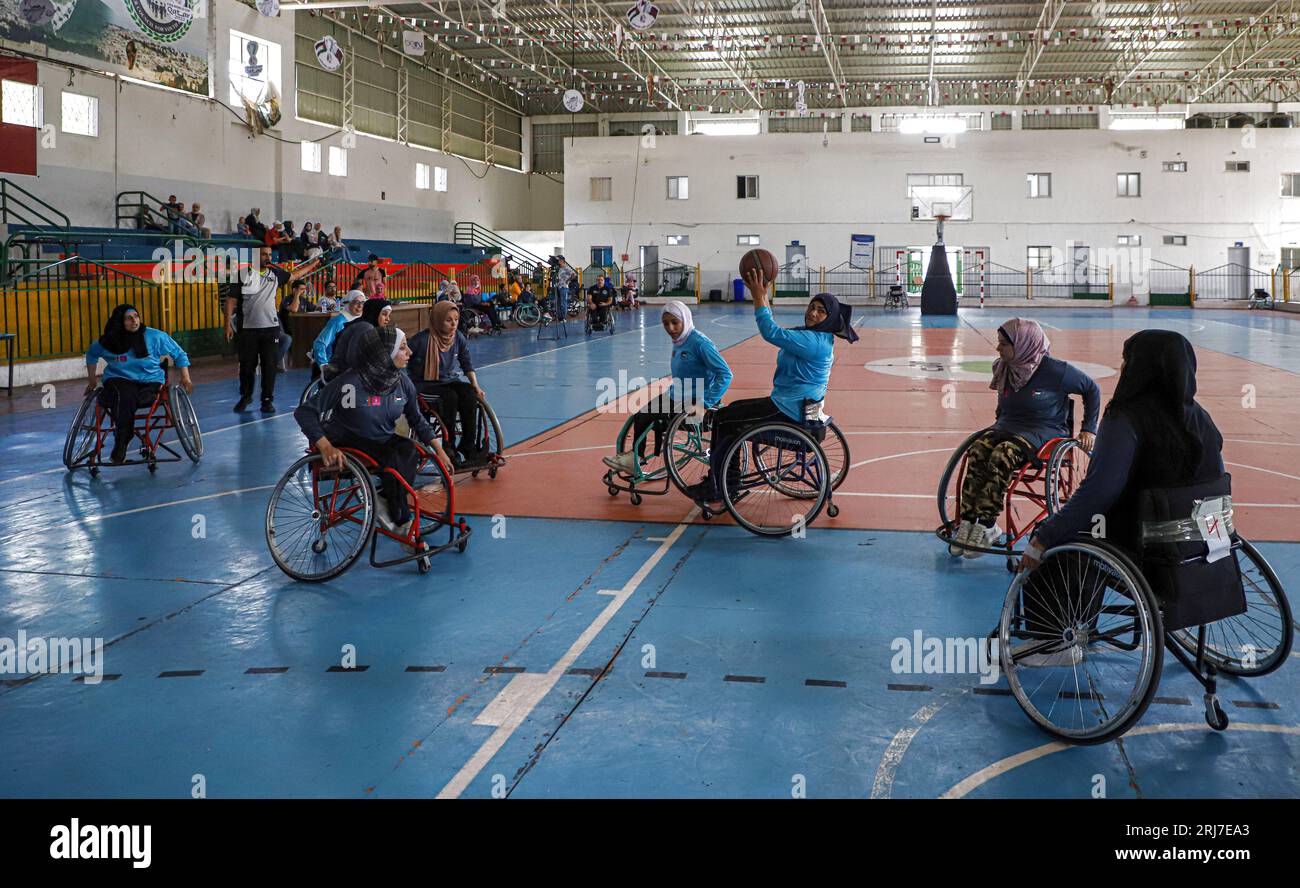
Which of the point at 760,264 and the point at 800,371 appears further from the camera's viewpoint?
the point at 800,371

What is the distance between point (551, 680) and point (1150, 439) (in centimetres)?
260

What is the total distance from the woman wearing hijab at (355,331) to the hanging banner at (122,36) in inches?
713

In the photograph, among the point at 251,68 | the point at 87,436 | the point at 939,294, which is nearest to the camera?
the point at 87,436

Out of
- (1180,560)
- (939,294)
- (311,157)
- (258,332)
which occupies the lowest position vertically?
(1180,560)

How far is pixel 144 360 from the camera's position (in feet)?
31.6

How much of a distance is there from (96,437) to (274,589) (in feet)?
14.9

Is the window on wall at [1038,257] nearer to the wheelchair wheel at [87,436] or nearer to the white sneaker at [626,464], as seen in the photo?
the white sneaker at [626,464]

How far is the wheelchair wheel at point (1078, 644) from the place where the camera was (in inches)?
154

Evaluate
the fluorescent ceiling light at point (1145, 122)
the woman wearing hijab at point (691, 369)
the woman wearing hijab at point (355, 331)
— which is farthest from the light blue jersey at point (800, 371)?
the fluorescent ceiling light at point (1145, 122)

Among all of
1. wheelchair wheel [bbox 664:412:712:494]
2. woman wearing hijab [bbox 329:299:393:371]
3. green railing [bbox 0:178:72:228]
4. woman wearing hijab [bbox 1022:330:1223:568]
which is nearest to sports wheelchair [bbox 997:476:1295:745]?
woman wearing hijab [bbox 1022:330:1223:568]

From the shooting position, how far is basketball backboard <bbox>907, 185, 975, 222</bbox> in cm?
4519

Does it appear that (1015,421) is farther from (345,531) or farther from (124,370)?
(124,370)

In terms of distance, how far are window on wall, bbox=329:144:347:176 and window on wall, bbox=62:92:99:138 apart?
421 inches

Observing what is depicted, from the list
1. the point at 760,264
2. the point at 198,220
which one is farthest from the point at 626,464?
the point at 198,220
